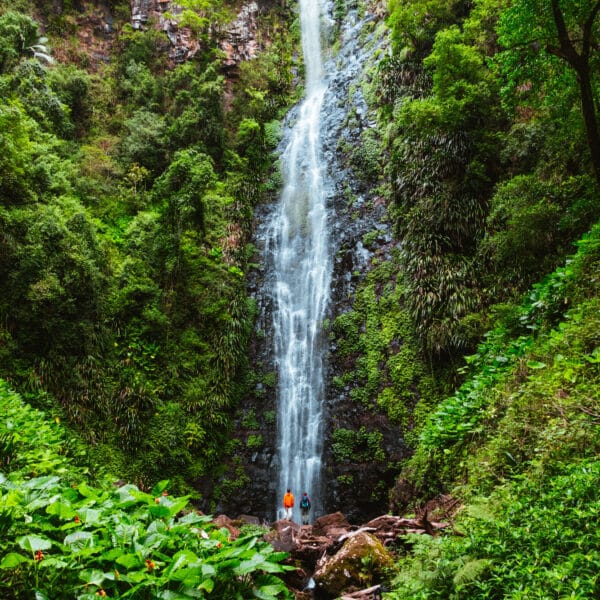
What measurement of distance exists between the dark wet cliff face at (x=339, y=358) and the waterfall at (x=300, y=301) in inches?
10.9

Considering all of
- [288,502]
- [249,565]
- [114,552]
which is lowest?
[288,502]

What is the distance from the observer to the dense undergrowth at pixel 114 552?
2.69 meters

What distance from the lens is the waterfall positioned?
41.4ft

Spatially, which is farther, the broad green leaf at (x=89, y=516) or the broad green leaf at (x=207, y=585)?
the broad green leaf at (x=89, y=516)

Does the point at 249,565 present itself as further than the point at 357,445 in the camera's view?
No

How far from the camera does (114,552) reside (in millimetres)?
2916

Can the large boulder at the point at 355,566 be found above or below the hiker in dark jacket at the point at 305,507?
above

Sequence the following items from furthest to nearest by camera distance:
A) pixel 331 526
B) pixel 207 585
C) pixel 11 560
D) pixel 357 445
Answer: pixel 357 445 → pixel 331 526 → pixel 207 585 → pixel 11 560

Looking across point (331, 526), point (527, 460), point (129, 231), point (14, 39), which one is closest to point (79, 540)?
point (527, 460)

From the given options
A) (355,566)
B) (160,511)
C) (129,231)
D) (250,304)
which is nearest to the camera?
(160,511)

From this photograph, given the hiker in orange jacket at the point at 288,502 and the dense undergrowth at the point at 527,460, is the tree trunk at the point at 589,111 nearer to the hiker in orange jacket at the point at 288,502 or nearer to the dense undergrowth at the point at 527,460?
the dense undergrowth at the point at 527,460

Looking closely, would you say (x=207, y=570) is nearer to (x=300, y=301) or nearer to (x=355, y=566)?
(x=355, y=566)

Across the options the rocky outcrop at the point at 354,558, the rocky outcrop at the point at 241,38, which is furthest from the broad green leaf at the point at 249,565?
the rocky outcrop at the point at 241,38

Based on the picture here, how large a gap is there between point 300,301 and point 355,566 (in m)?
10.2
